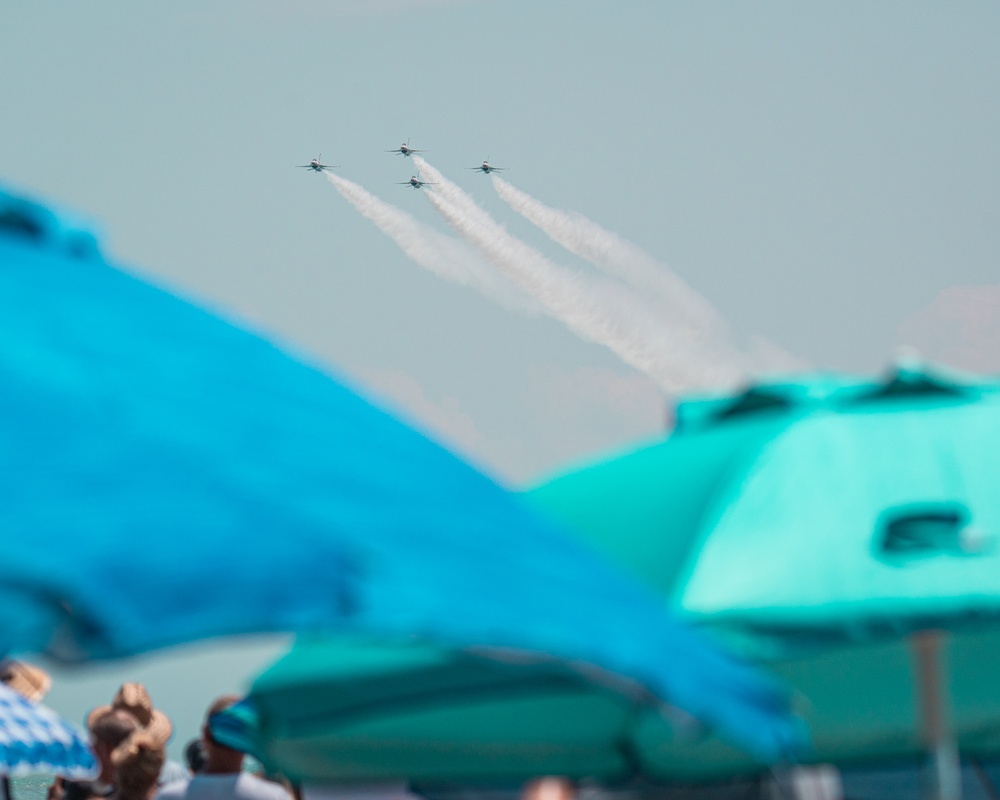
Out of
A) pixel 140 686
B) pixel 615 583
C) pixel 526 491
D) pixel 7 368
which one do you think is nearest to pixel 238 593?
pixel 7 368

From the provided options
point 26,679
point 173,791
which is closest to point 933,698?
point 173,791

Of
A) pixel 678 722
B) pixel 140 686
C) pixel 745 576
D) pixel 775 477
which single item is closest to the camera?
pixel 678 722

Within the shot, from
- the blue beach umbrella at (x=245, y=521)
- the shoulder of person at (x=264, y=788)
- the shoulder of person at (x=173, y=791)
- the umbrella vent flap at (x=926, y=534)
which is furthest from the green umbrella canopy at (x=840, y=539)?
the shoulder of person at (x=173, y=791)

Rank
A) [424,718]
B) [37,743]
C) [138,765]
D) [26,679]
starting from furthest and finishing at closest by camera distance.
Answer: [26,679] → [37,743] → [138,765] → [424,718]

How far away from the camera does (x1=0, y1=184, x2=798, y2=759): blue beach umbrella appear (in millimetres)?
2617

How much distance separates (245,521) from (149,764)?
13.6 ft

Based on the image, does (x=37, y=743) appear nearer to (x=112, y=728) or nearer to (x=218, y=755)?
(x=112, y=728)

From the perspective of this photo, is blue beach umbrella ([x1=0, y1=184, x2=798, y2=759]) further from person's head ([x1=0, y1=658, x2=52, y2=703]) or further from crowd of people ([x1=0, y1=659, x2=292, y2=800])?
person's head ([x1=0, y1=658, x2=52, y2=703])

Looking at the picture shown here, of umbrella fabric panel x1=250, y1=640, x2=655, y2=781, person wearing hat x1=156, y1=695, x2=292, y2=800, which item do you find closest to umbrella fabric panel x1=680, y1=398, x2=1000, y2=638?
umbrella fabric panel x1=250, y1=640, x2=655, y2=781

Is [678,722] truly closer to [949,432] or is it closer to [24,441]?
[24,441]

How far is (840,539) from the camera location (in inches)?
202

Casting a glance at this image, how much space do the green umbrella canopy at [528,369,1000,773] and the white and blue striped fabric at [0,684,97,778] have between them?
11.8ft

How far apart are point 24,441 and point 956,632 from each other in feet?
10.9

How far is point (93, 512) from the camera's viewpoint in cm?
270
